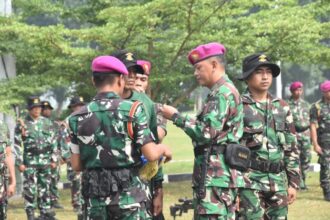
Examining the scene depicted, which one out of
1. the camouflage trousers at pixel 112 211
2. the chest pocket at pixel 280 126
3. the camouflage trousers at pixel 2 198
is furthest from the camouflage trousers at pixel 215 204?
the camouflage trousers at pixel 2 198

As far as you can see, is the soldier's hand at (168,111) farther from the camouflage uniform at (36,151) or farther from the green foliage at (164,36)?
the green foliage at (164,36)

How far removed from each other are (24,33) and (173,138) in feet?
81.3

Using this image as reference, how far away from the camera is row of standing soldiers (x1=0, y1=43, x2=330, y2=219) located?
5.07m

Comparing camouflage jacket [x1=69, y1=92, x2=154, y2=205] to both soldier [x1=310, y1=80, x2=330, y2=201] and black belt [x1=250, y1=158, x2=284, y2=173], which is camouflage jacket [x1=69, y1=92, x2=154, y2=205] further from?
soldier [x1=310, y1=80, x2=330, y2=201]

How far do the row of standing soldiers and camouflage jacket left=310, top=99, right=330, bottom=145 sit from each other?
596 centimetres

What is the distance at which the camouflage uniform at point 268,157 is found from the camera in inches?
257

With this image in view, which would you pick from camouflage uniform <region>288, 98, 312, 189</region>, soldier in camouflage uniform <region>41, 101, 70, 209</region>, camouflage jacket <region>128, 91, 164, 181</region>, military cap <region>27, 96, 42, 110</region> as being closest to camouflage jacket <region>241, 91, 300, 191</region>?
camouflage jacket <region>128, 91, 164, 181</region>

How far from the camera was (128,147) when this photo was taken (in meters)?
5.09

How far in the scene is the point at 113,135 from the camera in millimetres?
5066

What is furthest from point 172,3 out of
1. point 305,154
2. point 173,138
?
point 173,138

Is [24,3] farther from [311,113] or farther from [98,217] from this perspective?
[98,217]

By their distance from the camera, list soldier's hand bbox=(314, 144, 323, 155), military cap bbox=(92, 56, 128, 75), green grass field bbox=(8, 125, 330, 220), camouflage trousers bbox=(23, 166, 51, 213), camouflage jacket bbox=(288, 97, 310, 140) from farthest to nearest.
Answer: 1. camouflage jacket bbox=(288, 97, 310, 140)
2. soldier's hand bbox=(314, 144, 323, 155)
3. camouflage trousers bbox=(23, 166, 51, 213)
4. green grass field bbox=(8, 125, 330, 220)
5. military cap bbox=(92, 56, 128, 75)

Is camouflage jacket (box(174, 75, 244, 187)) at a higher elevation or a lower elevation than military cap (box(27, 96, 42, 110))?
lower

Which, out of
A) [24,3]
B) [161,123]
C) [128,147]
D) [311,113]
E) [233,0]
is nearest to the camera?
[128,147]
